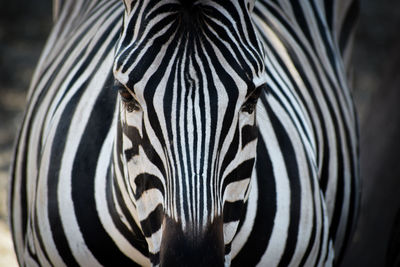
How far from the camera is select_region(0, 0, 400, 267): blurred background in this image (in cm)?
401

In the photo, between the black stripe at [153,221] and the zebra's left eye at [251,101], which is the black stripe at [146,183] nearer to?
the black stripe at [153,221]

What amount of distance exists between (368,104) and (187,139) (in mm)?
4005

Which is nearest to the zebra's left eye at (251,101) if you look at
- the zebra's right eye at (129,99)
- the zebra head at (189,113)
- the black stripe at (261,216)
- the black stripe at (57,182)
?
the zebra head at (189,113)

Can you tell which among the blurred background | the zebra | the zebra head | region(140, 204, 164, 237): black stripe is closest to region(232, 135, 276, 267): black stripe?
the zebra

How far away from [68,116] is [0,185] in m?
3.27

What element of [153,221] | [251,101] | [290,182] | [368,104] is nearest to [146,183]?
[153,221]

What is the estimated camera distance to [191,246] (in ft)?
5.55

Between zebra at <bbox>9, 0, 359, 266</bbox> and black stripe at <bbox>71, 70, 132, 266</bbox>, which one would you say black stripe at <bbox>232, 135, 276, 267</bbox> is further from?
black stripe at <bbox>71, 70, 132, 266</bbox>

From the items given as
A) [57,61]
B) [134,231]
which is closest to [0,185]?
[57,61]

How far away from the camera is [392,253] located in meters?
3.01

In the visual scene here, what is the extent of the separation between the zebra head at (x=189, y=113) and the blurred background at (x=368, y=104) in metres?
1.48

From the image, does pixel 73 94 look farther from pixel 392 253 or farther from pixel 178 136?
pixel 392 253

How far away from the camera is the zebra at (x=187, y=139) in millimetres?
1753

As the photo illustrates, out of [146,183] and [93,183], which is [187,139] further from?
[93,183]
